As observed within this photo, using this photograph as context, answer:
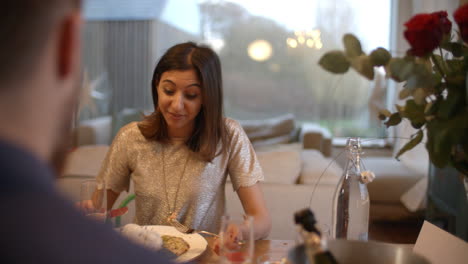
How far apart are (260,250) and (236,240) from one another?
0.91 ft

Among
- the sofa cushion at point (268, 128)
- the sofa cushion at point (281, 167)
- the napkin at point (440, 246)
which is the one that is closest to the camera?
the napkin at point (440, 246)

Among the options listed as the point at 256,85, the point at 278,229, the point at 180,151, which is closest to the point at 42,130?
the point at 180,151

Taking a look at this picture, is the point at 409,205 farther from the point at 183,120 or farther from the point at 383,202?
the point at 183,120

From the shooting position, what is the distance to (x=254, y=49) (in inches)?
244

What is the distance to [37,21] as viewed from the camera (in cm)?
41

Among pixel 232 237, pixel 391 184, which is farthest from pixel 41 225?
pixel 391 184

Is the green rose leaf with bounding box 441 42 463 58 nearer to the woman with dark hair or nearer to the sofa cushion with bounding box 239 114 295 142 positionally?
the woman with dark hair

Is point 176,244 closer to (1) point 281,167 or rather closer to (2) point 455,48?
(2) point 455,48

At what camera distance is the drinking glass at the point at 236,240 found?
879 millimetres

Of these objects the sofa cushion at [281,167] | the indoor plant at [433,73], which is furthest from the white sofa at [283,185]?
the indoor plant at [433,73]

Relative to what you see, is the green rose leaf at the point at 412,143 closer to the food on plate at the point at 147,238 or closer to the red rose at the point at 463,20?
the red rose at the point at 463,20

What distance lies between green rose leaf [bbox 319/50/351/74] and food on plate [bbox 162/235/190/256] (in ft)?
1.82

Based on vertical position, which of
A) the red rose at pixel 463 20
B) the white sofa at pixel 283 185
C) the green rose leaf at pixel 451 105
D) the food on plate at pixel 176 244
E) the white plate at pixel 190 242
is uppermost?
the red rose at pixel 463 20

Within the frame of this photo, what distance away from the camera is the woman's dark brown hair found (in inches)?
61.0
